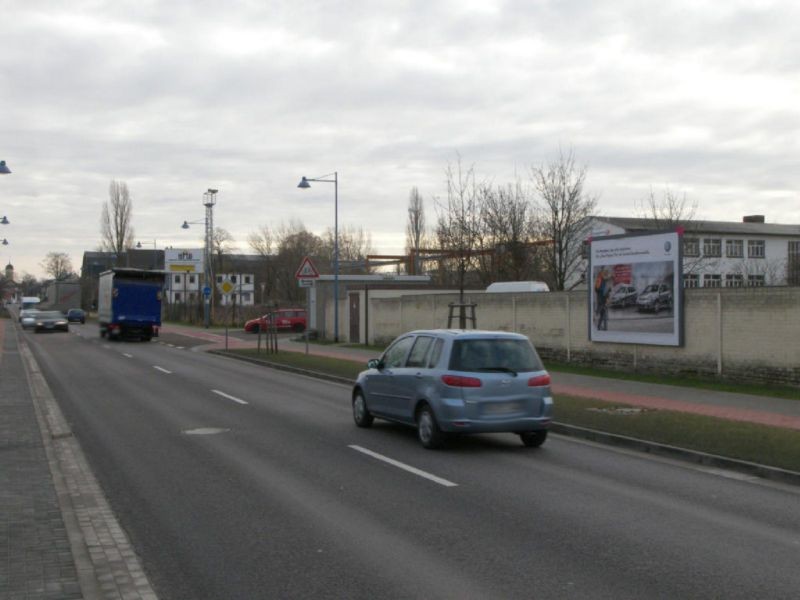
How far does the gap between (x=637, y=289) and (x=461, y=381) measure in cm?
1162

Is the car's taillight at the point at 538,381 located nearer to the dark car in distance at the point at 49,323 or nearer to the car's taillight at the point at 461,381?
the car's taillight at the point at 461,381

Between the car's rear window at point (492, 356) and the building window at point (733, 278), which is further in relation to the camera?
the building window at point (733, 278)

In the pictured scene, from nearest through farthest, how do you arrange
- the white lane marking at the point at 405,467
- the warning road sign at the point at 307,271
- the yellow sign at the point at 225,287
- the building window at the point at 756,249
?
the white lane marking at the point at 405,467 < the warning road sign at the point at 307,271 < the yellow sign at the point at 225,287 < the building window at the point at 756,249

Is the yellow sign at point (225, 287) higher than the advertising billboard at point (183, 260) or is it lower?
lower

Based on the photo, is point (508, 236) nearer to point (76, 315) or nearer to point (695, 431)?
point (695, 431)

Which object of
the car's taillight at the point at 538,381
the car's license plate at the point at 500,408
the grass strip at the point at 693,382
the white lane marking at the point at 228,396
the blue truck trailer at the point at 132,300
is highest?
the blue truck trailer at the point at 132,300

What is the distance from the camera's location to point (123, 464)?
1023 cm

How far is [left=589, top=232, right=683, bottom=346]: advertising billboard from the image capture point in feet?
66.7

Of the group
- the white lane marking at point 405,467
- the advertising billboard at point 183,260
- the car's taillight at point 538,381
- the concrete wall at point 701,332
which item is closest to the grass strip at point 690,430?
the car's taillight at point 538,381

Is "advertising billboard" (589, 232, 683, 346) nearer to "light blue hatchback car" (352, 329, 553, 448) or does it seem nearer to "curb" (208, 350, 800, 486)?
"curb" (208, 350, 800, 486)

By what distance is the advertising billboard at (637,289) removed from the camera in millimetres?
20328

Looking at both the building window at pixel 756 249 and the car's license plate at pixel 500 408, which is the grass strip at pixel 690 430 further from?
the building window at pixel 756 249

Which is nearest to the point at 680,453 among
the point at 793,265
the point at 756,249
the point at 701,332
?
the point at 701,332

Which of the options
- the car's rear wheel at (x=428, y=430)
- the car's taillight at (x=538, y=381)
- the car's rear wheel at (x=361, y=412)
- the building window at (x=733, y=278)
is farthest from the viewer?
the building window at (x=733, y=278)
